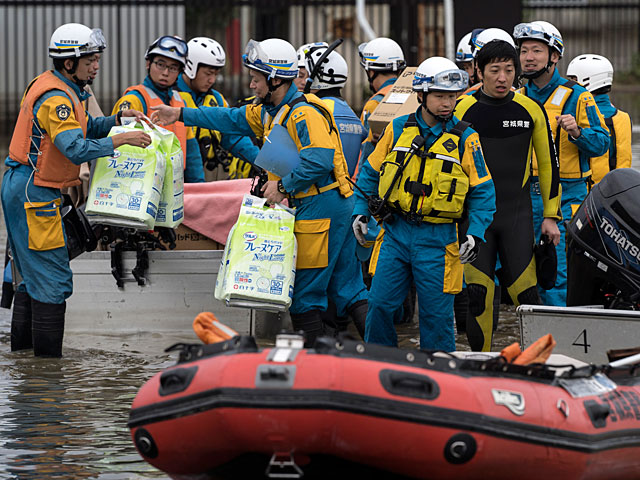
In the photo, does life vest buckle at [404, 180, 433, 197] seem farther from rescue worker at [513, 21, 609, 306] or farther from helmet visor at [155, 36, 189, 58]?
helmet visor at [155, 36, 189, 58]

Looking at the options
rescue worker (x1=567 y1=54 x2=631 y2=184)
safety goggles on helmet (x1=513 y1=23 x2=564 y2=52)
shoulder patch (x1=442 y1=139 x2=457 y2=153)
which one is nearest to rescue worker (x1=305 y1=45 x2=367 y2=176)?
safety goggles on helmet (x1=513 y1=23 x2=564 y2=52)

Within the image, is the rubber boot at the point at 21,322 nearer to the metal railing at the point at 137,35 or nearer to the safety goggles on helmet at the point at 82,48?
the safety goggles on helmet at the point at 82,48

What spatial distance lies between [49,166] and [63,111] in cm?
35

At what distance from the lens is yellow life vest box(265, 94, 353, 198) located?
23.8ft

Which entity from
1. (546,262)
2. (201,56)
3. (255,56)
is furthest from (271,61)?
(201,56)

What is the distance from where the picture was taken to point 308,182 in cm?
718

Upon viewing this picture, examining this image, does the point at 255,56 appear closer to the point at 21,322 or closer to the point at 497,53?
the point at 497,53

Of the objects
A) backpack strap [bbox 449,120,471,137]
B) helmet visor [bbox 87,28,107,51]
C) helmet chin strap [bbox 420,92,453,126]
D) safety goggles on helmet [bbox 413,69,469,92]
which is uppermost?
helmet visor [bbox 87,28,107,51]

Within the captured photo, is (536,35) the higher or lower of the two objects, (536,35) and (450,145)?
the higher

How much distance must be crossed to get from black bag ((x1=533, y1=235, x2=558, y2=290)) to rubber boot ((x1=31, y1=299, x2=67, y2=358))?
280cm

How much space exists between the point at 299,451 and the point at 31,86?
12.1ft

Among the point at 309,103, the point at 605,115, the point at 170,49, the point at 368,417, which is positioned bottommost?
the point at 368,417

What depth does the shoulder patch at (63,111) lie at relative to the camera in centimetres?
723

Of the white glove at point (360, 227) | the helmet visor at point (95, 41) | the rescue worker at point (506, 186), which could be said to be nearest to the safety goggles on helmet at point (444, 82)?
the rescue worker at point (506, 186)
